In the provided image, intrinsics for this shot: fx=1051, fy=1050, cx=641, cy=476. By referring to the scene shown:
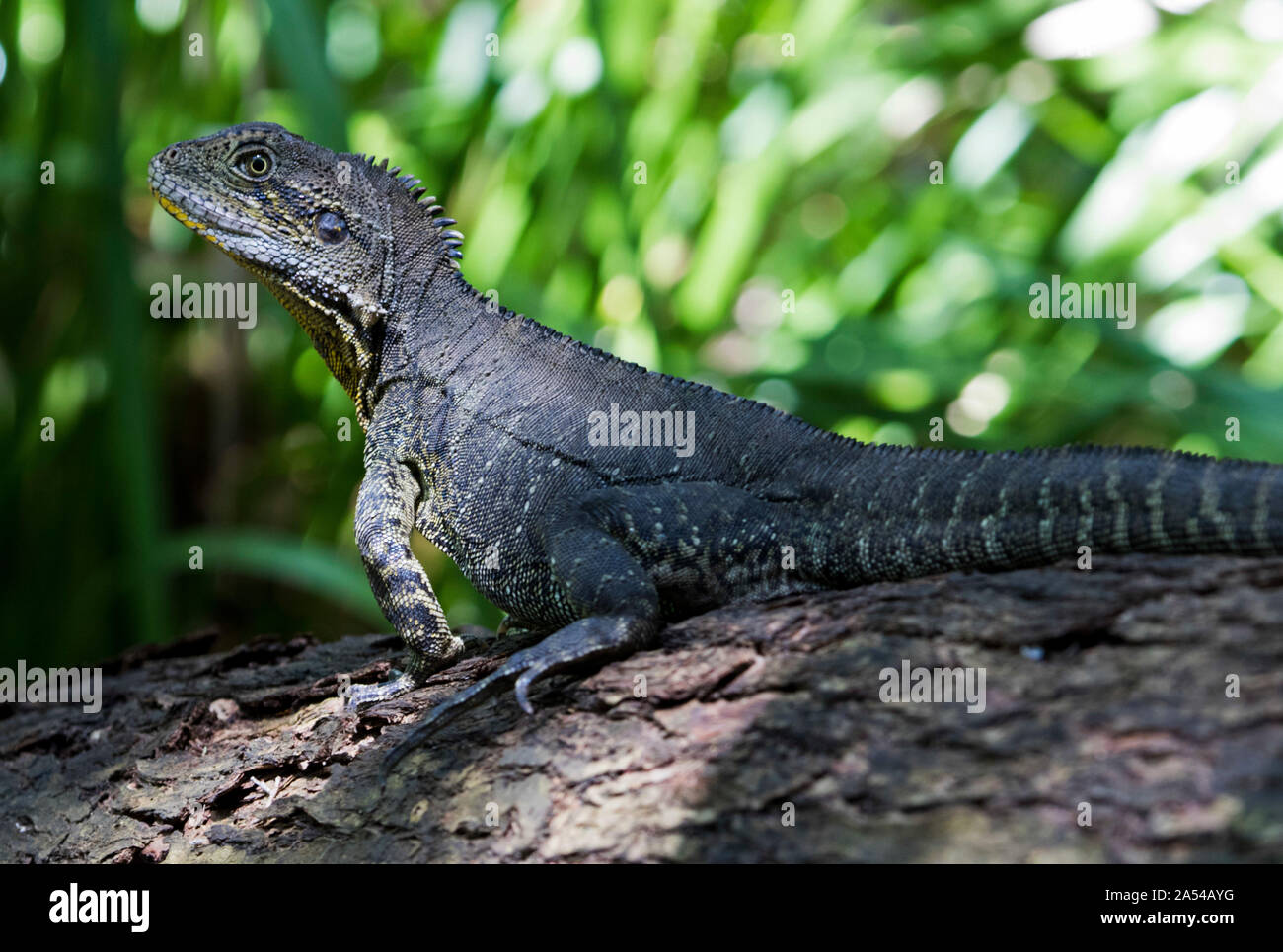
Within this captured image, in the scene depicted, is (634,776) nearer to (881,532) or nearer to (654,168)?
(881,532)

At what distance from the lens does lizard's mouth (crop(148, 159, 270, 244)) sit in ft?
16.9

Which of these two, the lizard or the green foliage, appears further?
the green foliage

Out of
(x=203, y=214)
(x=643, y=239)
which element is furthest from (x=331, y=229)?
(x=643, y=239)

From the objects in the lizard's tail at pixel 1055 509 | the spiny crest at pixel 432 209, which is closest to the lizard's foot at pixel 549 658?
the lizard's tail at pixel 1055 509

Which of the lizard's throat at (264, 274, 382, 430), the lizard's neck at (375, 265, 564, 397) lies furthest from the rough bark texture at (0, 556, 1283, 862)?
the lizard's throat at (264, 274, 382, 430)

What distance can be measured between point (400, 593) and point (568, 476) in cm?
91

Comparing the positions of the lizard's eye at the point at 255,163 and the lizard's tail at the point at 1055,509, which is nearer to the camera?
the lizard's tail at the point at 1055,509

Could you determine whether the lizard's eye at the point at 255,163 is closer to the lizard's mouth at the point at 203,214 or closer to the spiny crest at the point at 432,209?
the lizard's mouth at the point at 203,214

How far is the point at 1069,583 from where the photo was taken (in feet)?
11.6

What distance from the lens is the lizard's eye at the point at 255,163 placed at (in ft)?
17.1

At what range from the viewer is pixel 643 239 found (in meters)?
9.48

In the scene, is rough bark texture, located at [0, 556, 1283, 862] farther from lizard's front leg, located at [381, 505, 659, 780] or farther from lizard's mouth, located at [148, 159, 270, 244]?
lizard's mouth, located at [148, 159, 270, 244]

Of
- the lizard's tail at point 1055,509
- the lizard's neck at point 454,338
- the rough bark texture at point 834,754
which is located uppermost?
the lizard's neck at point 454,338
